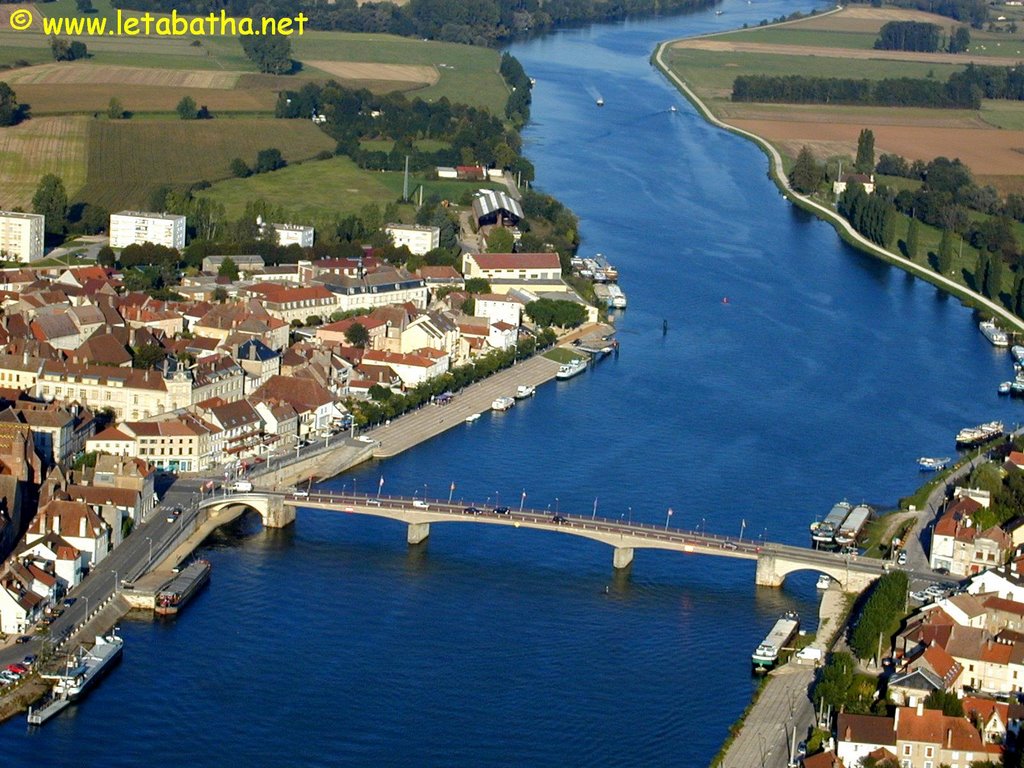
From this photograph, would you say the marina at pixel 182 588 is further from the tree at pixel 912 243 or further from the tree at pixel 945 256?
the tree at pixel 912 243

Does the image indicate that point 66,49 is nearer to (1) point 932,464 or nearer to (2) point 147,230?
(2) point 147,230

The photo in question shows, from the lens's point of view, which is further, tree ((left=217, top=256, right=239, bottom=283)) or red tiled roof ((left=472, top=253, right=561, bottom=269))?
red tiled roof ((left=472, top=253, right=561, bottom=269))

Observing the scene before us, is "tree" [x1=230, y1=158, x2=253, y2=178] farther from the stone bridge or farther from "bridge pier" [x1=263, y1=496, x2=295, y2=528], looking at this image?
"bridge pier" [x1=263, y1=496, x2=295, y2=528]

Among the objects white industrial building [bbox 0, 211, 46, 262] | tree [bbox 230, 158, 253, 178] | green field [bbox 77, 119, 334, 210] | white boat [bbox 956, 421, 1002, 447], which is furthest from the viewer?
tree [bbox 230, 158, 253, 178]

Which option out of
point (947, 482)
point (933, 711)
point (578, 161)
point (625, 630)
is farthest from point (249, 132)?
point (933, 711)

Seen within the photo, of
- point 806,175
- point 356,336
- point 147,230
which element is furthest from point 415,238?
point 806,175

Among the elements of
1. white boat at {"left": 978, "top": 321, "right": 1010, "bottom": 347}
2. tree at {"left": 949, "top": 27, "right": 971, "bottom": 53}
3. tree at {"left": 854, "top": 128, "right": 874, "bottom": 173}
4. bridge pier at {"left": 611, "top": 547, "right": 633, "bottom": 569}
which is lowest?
bridge pier at {"left": 611, "top": 547, "right": 633, "bottom": 569}


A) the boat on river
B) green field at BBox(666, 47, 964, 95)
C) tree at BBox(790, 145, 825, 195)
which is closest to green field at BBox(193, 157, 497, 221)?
tree at BBox(790, 145, 825, 195)
